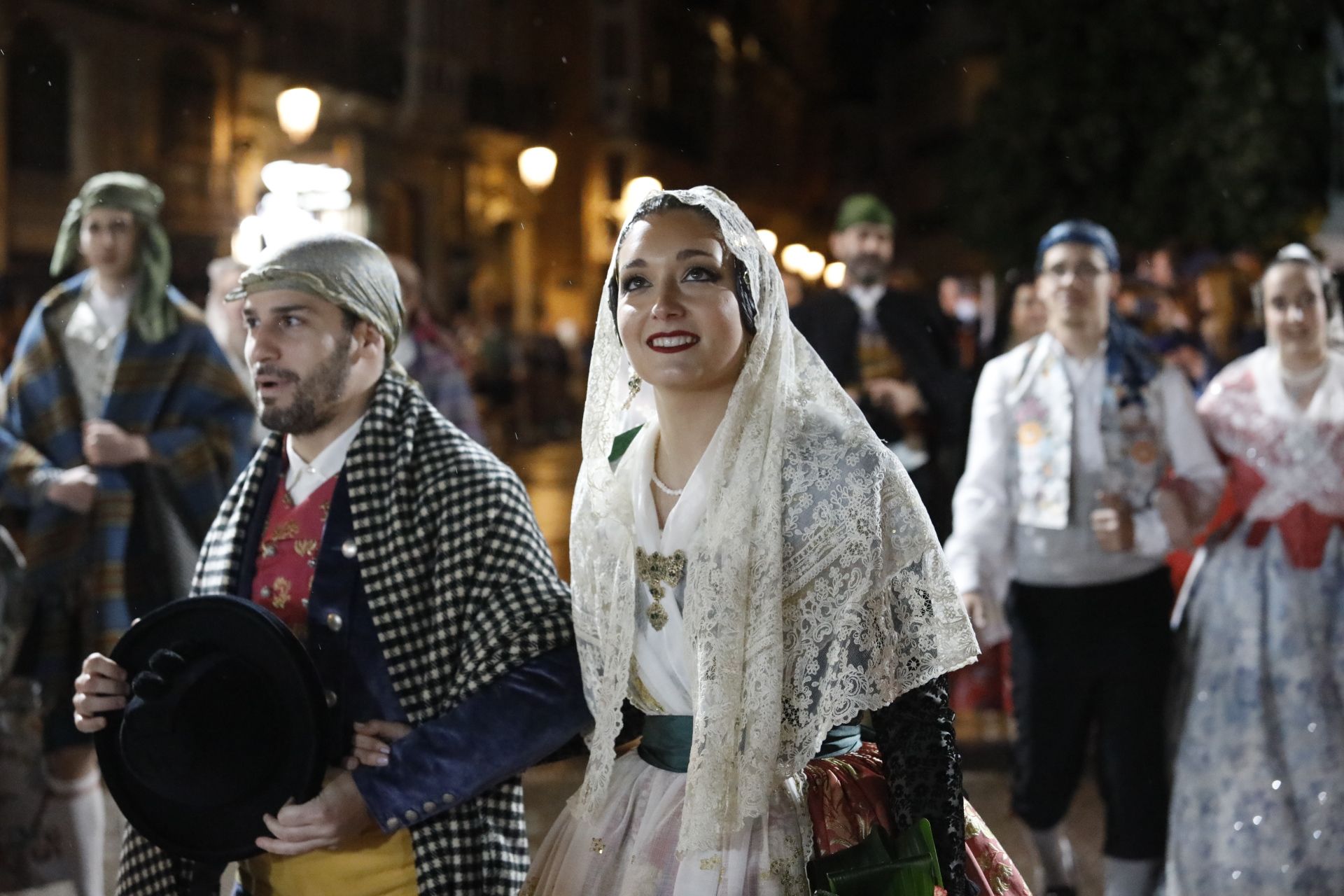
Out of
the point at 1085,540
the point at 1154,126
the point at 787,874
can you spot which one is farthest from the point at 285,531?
the point at 1154,126

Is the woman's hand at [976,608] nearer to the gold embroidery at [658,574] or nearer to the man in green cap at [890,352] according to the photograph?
the man in green cap at [890,352]

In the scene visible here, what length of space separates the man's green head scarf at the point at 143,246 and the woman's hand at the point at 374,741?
235cm

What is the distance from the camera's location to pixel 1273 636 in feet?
15.3

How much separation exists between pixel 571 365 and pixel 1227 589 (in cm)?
1782

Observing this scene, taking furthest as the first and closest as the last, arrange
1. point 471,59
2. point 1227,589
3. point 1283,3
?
1. point 471,59
2. point 1283,3
3. point 1227,589

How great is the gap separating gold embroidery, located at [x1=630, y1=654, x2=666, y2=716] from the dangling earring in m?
0.45

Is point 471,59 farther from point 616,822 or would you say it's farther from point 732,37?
point 616,822

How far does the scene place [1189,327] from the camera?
9.48 m

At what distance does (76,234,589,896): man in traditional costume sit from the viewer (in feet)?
8.42

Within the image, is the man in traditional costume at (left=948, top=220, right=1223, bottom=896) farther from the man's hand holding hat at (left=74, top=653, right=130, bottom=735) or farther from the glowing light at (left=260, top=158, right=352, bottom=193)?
the glowing light at (left=260, top=158, right=352, bottom=193)

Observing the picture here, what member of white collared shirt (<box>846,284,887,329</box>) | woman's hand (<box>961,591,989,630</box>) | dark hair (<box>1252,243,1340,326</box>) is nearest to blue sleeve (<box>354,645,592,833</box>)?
woman's hand (<box>961,591,989,630</box>)

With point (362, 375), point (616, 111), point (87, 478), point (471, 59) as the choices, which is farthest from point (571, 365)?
point (362, 375)

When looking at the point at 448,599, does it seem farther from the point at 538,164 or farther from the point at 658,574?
the point at 538,164

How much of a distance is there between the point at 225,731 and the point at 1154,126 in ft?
69.1
